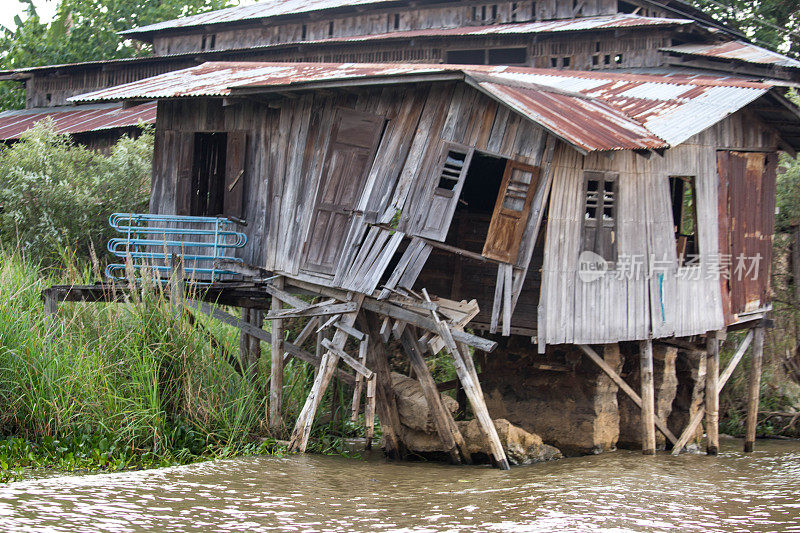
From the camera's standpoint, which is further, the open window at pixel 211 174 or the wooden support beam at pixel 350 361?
the open window at pixel 211 174

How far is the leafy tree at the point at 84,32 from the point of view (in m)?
31.4

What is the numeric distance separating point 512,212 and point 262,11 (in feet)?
52.8

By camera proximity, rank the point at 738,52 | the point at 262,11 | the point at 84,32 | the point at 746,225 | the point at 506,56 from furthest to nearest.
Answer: the point at 84,32, the point at 262,11, the point at 506,56, the point at 738,52, the point at 746,225

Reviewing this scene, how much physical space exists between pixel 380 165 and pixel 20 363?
4.94 m

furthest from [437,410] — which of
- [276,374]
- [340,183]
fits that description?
[340,183]

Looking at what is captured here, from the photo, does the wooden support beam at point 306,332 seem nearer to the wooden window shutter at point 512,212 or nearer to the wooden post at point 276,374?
the wooden post at point 276,374

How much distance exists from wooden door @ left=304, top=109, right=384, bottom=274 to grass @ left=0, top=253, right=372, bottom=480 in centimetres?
193

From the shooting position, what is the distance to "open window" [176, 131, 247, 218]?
13961 millimetres

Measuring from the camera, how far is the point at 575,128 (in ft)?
36.6

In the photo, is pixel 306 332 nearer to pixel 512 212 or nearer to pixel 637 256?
pixel 512 212

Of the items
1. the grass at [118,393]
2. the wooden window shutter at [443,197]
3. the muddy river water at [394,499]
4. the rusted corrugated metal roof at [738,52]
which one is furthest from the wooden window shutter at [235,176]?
the rusted corrugated metal roof at [738,52]

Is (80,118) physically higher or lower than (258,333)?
higher

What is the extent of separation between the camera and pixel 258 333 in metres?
13.9

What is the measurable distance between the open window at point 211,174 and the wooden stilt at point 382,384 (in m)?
2.65
